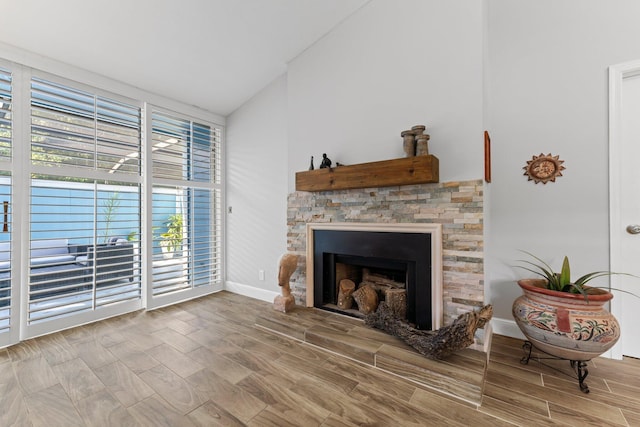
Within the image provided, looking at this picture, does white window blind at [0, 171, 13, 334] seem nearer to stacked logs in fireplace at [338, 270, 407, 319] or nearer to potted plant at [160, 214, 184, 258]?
potted plant at [160, 214, 184, 258]

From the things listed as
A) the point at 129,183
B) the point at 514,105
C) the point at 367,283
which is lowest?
the point at 367,283

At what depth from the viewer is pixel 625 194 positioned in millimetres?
1982

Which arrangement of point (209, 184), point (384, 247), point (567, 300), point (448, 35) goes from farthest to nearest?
point (209, 184)
point (384, 247)
point (448, 35)
point (567, 300)

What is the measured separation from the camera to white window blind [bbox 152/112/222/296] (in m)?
3.12

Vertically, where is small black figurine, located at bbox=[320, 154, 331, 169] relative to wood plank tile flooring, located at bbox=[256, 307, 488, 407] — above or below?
above

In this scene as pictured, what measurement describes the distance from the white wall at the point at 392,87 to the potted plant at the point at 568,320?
0.92 metres

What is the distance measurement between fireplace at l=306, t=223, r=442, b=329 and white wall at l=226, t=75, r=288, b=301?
2.16 feet

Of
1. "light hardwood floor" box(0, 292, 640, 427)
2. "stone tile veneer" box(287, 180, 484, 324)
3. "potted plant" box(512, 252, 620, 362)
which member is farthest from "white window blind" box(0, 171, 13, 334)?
"potted plant" box(512, 252, 620, 362)

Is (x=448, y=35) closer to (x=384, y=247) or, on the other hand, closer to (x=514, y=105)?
(x=514, y=105)

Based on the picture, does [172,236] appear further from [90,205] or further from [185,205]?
[90,205]

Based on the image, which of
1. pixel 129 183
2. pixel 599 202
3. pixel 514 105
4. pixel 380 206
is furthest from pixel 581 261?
pixel 129 183

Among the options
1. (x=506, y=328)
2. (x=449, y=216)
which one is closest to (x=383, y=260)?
(x=449, y=216)

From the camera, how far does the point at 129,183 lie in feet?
9.49

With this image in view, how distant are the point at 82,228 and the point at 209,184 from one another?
4.59 feet
